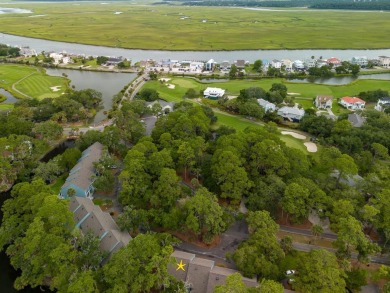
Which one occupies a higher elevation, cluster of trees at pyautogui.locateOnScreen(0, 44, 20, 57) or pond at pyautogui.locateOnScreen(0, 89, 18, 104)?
cluster of trees at pyautogui.locateOnScreen(0, 44, 20, 57)

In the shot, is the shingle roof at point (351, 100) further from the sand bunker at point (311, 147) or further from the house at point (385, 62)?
the house at point (385, 62)

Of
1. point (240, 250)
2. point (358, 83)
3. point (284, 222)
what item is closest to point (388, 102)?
point (358, 83)

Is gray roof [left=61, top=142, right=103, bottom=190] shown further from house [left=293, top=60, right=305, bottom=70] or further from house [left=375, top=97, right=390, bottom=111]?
house [left=293, top=60, right=305, bottom=70]

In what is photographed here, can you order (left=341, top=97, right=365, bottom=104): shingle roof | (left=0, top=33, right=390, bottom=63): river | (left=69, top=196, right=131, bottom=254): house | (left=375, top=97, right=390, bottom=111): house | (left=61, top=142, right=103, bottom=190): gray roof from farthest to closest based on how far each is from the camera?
(left=0, top=33, right=390, bottom=63): river
(left=341, top=97, right=365, bottom=104): shingle roof
(left=375, top=97, right=390, bottom=111): house
(left=61, top=142, right=103, bottom=190): gray roof
(left=69, top=196, right=131, bottom=254): house

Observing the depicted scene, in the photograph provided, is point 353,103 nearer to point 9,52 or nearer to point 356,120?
point 356,120

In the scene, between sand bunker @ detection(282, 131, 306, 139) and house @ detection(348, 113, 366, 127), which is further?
house @ detection(348, 113, 366, 127)

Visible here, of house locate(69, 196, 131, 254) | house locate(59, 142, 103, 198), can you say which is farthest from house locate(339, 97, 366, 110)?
house locate(69, 196, 131, 254)

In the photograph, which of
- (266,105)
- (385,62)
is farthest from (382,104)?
(385,62)

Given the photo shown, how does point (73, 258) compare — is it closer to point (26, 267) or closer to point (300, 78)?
point (26, 267)

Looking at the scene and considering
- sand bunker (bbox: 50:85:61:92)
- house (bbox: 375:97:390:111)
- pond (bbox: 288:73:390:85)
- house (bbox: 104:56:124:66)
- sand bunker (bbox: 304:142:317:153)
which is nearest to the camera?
sand bunker (bbox: 304:142:317:153)
